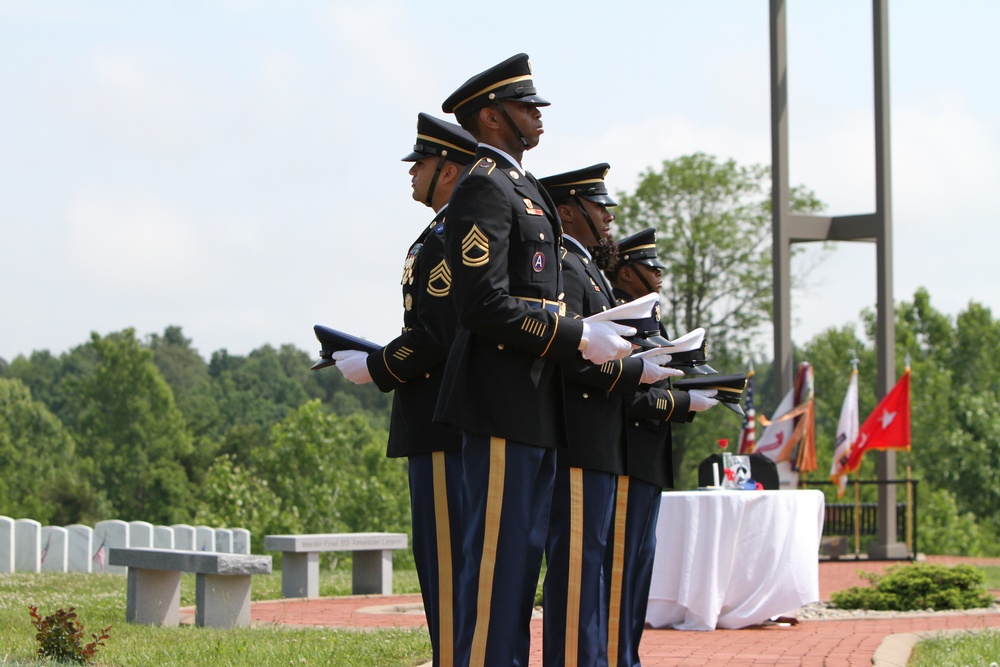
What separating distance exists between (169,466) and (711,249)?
25.8m

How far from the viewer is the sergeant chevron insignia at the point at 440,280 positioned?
165 inches

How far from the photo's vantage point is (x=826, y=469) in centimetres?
3747

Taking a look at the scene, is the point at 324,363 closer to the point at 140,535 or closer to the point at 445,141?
the point at 445,141

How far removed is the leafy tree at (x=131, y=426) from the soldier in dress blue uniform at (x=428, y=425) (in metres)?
49.0

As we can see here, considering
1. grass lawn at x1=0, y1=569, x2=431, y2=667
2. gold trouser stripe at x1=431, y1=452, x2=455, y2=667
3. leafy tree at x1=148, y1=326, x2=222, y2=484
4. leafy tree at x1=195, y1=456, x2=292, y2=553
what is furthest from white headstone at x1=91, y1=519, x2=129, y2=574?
leafy tree at x1=148, y1=326, x2=222, y2=484

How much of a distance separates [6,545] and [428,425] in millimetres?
11470

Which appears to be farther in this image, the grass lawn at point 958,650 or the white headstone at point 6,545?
the white headstone at point 6,545

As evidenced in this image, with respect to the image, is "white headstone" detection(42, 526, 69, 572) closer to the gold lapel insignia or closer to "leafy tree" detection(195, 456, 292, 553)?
"leafy tree" detection(195, 456, 292, 553)

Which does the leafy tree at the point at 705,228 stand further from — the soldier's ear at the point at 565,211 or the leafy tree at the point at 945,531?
the soldier's ear at the point at 565,211

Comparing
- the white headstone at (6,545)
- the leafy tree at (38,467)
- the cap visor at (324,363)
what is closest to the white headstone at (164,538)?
the white headstone at (6,545)

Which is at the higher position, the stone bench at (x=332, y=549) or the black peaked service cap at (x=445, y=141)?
the black peaked service cap at (x=445, y=141)

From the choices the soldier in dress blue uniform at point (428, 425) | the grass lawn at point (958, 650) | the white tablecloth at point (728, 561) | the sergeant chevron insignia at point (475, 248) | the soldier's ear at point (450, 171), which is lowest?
the grass lawn at point (958, 650)

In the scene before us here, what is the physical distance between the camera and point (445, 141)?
4836 mm

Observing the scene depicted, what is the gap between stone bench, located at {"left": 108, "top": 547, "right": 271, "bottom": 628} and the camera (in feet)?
24.3
